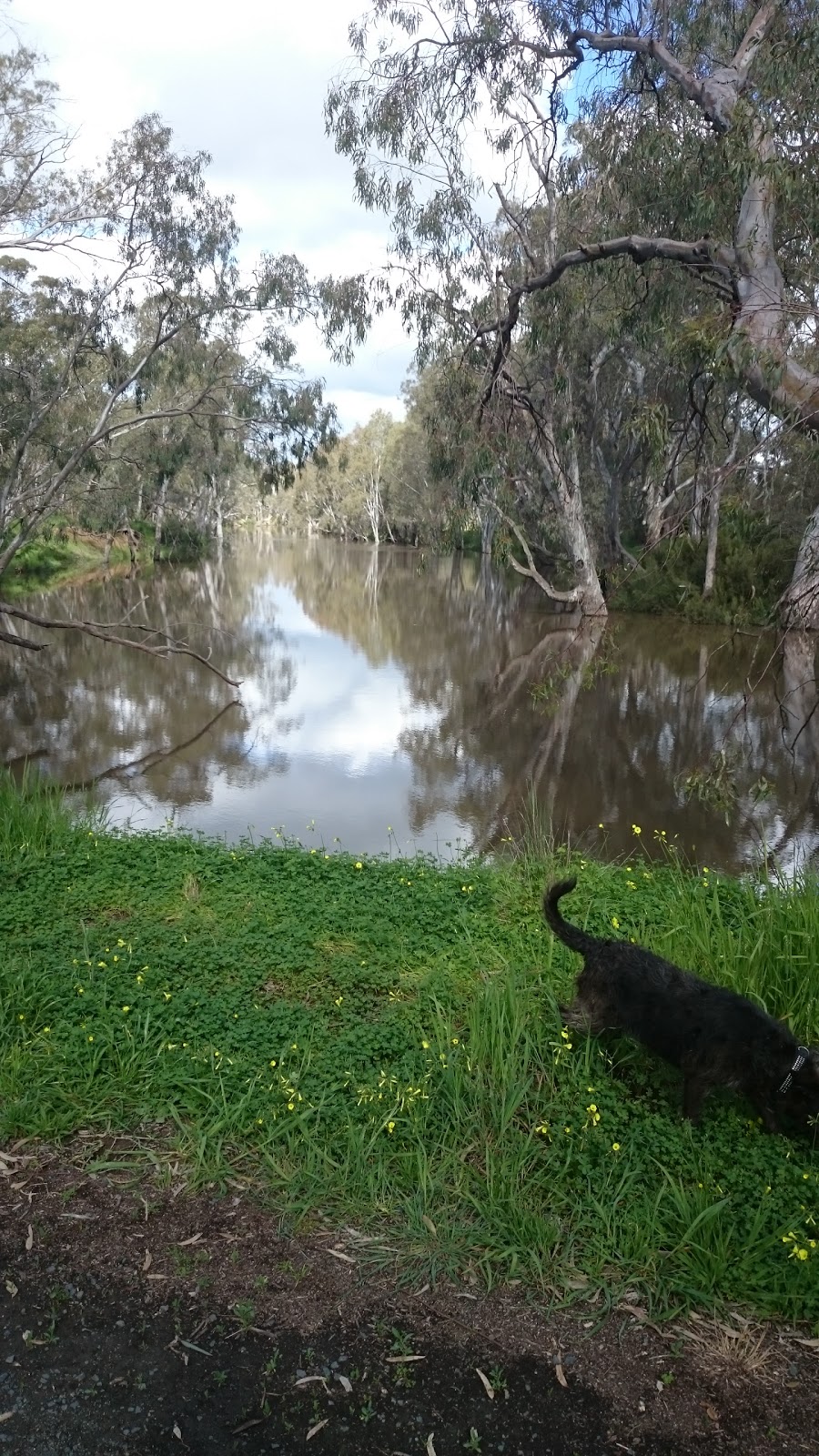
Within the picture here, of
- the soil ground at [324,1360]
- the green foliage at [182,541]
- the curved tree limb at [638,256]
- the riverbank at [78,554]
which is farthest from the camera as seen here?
the green foliage at [182,541]

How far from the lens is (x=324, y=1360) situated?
2.46 m

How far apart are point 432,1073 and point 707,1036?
98 cm

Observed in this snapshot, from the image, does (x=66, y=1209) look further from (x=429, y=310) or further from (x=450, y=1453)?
(x=429, y=310)

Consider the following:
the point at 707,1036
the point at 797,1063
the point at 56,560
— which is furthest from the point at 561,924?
the point at 56,560

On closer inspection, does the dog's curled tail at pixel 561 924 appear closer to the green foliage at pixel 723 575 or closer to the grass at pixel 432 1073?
the grass at pixel 432 1073

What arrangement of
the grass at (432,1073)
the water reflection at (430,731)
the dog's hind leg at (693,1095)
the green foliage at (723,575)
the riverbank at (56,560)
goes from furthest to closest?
the riverbank at (56,560), the green foliage at (723,575), the water reflection at (430,731), the dog's hind leg at (693,1095), the grass at (432,1073)

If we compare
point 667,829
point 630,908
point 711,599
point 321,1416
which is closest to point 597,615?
point 711,599

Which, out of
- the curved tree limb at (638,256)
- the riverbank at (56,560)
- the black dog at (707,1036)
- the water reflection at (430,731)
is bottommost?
the water reflection at (430,731)

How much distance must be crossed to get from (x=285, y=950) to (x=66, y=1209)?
182 cm

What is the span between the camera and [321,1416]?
2.30 meters

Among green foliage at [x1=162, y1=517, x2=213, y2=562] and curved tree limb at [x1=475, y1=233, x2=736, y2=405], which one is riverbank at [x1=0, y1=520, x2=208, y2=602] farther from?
curved tree limb at [x1=475, y1=233, x2=736, y2=405]

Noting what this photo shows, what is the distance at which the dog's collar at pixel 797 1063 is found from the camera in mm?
3047

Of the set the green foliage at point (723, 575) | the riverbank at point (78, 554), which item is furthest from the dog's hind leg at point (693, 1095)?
the riverbank at point (78, 554)

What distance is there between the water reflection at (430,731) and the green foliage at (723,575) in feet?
3.48
